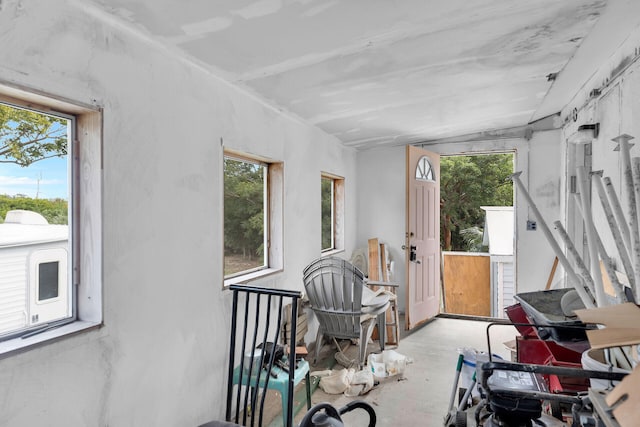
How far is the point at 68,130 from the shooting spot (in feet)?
5.40

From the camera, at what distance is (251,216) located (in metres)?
3.11

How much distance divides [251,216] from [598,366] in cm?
239

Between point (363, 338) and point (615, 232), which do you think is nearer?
point (615, 232)

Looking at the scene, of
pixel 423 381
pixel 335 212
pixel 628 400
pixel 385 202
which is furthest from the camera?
pixel 385 202


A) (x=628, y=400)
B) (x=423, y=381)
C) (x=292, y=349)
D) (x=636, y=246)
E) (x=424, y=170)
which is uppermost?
(x=424, y=170)

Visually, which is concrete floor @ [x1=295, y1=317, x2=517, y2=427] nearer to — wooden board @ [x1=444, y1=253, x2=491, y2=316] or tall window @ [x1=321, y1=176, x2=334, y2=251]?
wooden board @ [x1=444, y1=253, x2=491, y2=316]

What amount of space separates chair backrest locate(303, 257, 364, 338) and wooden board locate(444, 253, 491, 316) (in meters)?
3.11

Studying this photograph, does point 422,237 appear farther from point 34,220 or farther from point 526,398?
point 34,220

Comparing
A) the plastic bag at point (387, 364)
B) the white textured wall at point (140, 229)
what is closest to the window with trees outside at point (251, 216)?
the white textured wall at point (140, 229)

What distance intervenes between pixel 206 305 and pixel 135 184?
88cm

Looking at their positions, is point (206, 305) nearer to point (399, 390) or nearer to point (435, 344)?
point (399, 390)

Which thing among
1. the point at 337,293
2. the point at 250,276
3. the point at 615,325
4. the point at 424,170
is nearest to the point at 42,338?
the point at 250,276

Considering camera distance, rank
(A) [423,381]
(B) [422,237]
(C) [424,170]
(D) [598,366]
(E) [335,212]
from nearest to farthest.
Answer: (D) [598,366]
(A) [423,381]
(B) [422,237]
(C) [424,170]
(E) [335,212]

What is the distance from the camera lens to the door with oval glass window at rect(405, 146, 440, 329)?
4.49 meters
